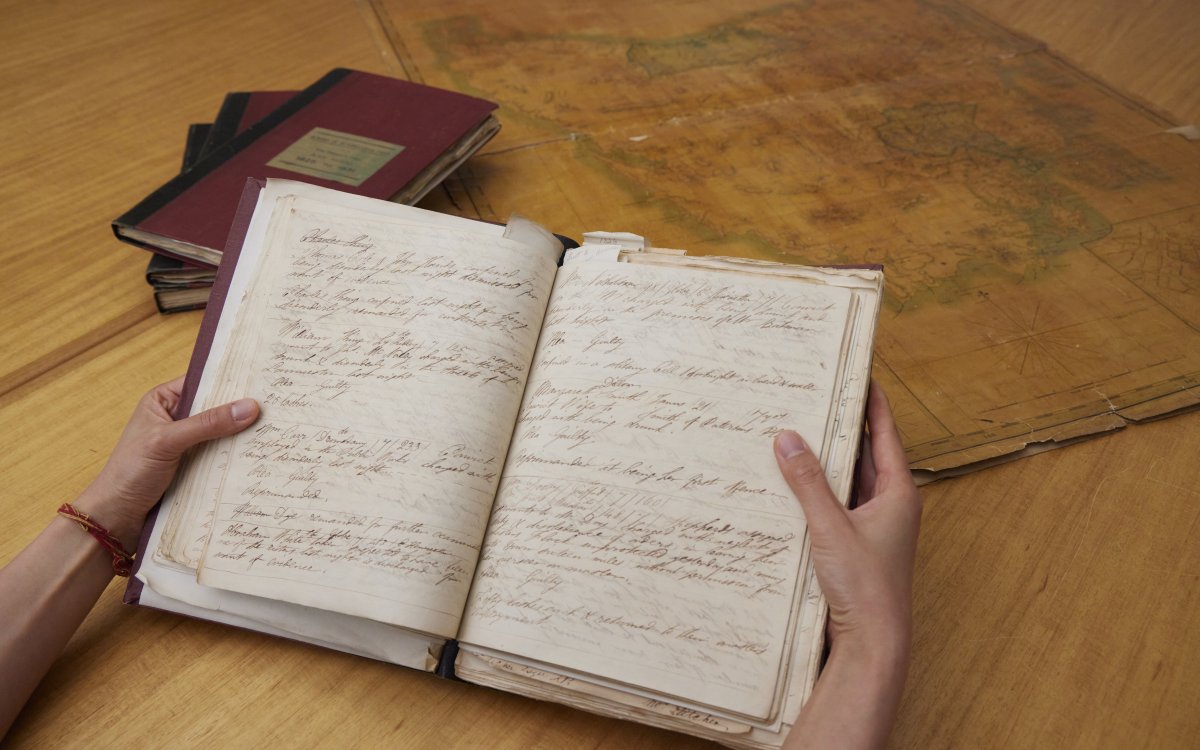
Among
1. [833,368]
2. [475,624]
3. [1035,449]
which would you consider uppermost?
[833,368]

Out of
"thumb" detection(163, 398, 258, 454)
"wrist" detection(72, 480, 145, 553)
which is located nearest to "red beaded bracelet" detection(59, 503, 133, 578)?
"wrist" detection(72, 480, 145, 553)

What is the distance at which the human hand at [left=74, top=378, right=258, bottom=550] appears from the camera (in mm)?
889

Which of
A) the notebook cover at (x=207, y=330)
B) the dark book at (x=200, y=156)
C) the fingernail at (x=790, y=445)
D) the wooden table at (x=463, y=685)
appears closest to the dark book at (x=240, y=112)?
the dark book at (x=200, y=156)

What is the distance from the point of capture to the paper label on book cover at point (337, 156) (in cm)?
139

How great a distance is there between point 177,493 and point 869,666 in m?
0.70

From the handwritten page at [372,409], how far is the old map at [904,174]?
19.6 inches

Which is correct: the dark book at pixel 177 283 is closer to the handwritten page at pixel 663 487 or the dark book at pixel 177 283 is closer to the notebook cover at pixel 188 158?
the notebook cover at pixel 188 158

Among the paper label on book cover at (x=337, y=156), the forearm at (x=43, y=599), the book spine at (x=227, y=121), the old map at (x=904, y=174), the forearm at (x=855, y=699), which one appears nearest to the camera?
the forearm at (x=855, y=699)

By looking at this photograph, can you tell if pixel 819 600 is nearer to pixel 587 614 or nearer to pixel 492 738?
pixel 587 614

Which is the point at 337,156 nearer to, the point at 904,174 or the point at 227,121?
the point at 227,121

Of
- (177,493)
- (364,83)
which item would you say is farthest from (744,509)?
(364,83)

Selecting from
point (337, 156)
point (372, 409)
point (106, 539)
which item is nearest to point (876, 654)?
point (372, 409)

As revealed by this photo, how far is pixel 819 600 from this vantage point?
0.80 meters

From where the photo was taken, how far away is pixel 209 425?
0.89m
